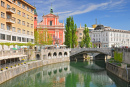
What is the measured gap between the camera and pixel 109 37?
10762 centimetres

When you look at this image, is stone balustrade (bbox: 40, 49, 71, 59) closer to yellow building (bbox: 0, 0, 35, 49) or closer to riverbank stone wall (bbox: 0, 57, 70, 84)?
riverbank stone wall (bbox: 0, 57, 70, 84)

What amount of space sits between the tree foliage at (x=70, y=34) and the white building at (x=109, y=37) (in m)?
34.7

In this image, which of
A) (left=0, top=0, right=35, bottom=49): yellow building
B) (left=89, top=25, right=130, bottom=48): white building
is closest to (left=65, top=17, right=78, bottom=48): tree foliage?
(left=0, top=0, right=35, bottom=49): yellow building

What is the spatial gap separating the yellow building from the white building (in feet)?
189

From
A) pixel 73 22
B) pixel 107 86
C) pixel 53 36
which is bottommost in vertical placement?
pixel 107 86

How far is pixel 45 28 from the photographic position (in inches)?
3366

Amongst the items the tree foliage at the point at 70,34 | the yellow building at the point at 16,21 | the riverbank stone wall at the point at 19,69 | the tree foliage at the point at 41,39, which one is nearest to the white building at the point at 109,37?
the tree foliage at the point at 70,34

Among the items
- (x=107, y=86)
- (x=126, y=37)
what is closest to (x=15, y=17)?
(x=107, y=86)

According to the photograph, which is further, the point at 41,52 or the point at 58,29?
the point at 58,29

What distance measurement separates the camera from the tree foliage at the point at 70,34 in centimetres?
8000

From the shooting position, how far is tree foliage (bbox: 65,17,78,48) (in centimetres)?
8000

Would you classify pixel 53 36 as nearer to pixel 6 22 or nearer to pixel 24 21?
pixel 24 21

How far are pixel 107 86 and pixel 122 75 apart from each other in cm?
449

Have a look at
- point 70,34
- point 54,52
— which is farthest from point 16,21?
point 70,34
